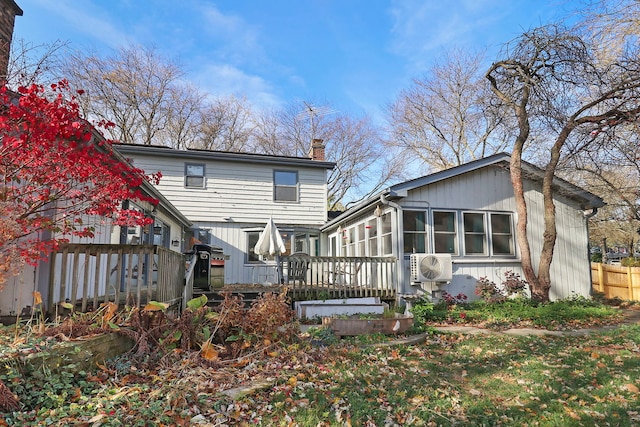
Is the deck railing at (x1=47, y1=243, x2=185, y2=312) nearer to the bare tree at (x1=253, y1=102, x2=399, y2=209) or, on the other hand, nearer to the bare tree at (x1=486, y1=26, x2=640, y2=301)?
the bare tree at (x1=486, y1=26, x2=640, y2=301)

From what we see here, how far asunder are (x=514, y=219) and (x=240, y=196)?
8899 millimetres

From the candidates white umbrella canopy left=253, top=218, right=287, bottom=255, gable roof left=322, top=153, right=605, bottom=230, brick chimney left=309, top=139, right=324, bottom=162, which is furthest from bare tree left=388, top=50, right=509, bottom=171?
white umbrella canopy left=253, top=218, right=287, bottom=255

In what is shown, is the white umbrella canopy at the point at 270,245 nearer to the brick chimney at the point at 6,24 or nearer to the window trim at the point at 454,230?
the window trim at the point at 454,230

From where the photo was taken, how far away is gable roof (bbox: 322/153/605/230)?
9752 millimetres

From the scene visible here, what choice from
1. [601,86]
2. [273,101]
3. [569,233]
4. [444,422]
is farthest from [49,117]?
[273,101]

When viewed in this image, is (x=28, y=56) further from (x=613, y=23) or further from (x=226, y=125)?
(x=226, y=125)

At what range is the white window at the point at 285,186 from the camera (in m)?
14.2

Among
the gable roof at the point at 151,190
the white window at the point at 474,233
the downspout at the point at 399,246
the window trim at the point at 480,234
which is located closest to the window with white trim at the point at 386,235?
the downspout at the point at 399,246

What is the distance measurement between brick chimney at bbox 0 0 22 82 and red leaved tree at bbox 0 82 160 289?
10.3 ft

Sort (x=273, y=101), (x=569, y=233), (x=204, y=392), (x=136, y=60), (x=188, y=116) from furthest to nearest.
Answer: (x=273, y=101)
(x=188, y=116)
(x=136, y=60)
(x=569, y=233)
(x=204, y=392)

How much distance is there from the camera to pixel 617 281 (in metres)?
12.7

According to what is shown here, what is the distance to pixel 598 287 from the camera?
526 inches

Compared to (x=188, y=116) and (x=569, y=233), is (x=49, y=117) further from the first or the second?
(x=188, y=116)

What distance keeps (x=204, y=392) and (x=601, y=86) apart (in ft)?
35.8
